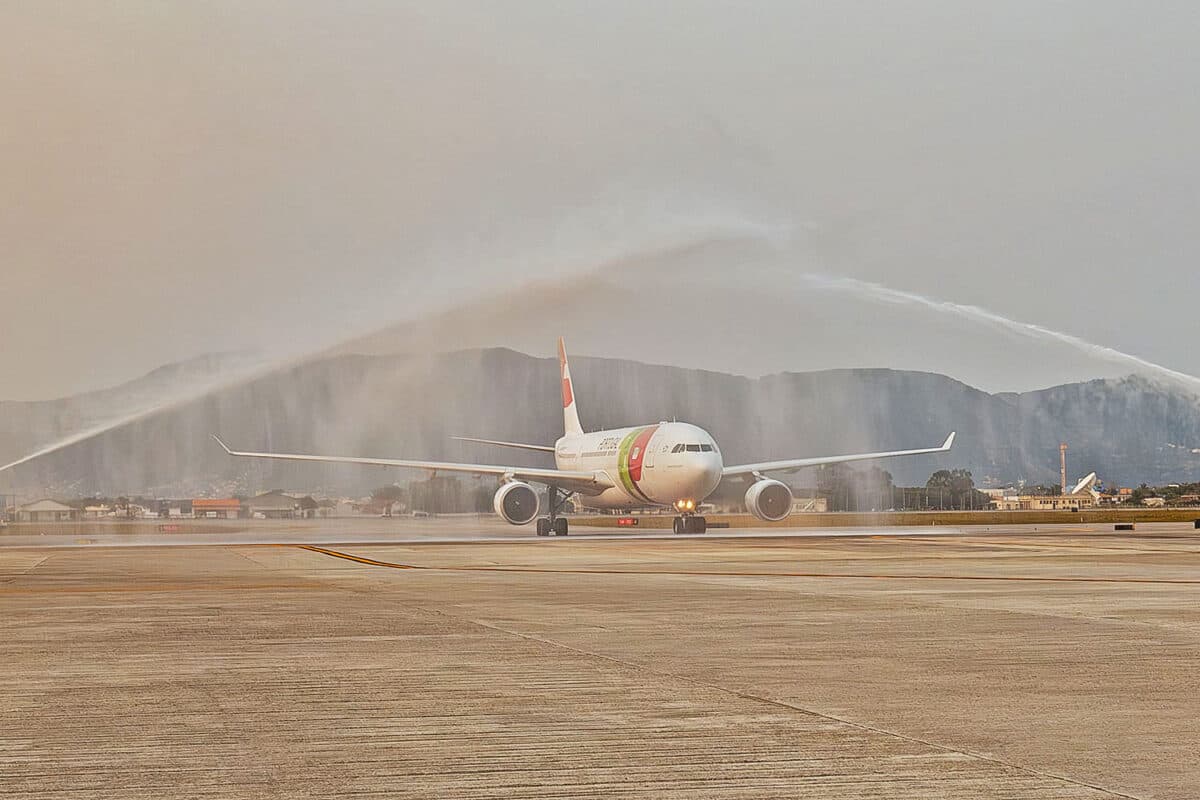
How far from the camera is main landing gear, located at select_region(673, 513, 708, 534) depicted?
67875mm

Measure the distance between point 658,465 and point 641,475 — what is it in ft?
5.61

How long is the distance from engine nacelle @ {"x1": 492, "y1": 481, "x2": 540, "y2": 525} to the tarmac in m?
40.1

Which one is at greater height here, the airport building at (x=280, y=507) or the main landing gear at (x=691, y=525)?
the airport building at (x=280, y=507)

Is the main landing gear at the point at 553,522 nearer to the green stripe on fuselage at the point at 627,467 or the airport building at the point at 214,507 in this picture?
the green stripe on fuselage at the point at 627,467

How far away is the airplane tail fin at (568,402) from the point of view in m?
86.9

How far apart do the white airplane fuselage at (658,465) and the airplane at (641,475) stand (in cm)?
5

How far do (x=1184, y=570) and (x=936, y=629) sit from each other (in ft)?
55.1

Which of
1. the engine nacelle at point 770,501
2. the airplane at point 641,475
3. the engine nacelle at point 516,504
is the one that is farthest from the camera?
the engine nacelle at point 516,504

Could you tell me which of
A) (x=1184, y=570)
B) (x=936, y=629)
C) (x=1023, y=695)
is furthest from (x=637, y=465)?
(x=1023, y=695)

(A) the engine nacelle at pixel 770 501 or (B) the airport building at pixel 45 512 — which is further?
(B) the airport building at pixel 45 512

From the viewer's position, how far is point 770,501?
65.2m

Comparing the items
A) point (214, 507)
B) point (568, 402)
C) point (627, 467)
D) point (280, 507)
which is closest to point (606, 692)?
point (627, 467)

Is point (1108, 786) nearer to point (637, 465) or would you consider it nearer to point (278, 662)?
point (278, 662)

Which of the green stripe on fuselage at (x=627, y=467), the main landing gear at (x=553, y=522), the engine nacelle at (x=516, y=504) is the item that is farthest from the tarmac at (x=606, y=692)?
the main landing gear at (x=553, y=522)
